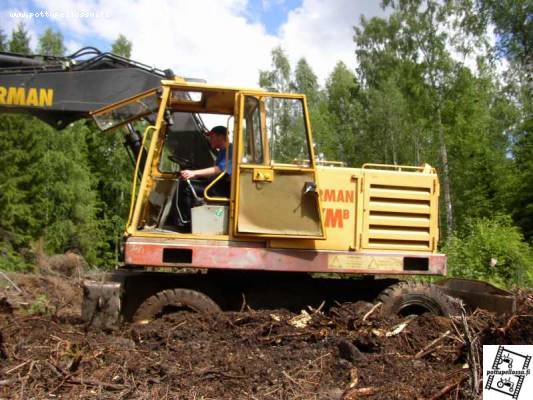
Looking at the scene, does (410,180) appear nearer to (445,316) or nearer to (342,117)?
(445,316)

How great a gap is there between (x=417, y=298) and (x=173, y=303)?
2705 millimetres

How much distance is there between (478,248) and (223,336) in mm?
10370

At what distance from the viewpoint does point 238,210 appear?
6184mm

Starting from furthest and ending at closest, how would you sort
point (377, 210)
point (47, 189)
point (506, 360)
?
point (47, 189) < point (377, 210) < point (506, 360)

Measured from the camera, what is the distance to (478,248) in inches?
571

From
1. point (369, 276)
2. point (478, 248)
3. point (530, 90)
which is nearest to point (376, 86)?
point (530, 90)

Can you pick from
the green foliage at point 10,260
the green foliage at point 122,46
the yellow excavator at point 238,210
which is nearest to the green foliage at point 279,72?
the green foliage at point 122,46

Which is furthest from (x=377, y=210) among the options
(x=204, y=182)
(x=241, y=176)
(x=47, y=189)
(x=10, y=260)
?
(x=47, y=189)

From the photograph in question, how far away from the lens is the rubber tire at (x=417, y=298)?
6.80 meters

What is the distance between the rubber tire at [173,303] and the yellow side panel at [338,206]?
1332 mm

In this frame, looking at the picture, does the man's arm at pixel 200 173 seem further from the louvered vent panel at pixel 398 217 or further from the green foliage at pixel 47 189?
the green foliage at pixel 47 189

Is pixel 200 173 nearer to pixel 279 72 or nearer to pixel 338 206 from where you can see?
pixel 338 206

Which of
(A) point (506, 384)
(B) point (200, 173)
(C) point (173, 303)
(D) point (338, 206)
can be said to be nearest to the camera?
(A) point (506, 384)

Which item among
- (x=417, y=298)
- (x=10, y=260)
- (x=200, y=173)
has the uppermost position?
(x=200, y=173)
